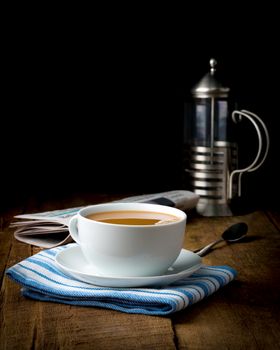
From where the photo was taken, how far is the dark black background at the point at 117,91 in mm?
2441

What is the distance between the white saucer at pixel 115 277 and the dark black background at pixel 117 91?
4.27ft

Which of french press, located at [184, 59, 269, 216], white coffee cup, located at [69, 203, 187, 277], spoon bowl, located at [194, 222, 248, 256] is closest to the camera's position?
white coffee cup, located at [69, 203, 187, 277]

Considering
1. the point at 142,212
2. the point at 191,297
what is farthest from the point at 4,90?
the point at 191,297

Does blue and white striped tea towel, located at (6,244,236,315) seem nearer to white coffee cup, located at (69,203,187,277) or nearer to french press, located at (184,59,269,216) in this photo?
white coffee cup, located at (69,203,187,277)

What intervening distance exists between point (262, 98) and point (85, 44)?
2.29 feet

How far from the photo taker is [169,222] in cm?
103

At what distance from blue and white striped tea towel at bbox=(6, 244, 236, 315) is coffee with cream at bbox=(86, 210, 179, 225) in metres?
0.10

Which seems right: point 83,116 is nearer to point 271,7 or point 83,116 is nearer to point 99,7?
point 99,7

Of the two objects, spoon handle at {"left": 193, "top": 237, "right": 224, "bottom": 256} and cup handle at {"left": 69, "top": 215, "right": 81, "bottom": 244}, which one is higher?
cup handle at {"left": 69, "top": 215, "right": 81, "bottom": 244}

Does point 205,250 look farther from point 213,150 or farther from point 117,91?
point 117,91

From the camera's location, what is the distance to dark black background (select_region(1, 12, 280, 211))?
2.44m

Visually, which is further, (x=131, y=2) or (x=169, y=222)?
(x=131, y=2)

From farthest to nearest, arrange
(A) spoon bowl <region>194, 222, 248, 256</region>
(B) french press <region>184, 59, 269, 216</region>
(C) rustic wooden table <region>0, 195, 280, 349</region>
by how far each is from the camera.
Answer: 1. (B) french press <region>184, 59, 269, 216</region>
2. (A) spoon bowl <region>194, 222, 248, 256</region>
3. (C) rustic wooden table <region>0, 195, 280, 349</region>

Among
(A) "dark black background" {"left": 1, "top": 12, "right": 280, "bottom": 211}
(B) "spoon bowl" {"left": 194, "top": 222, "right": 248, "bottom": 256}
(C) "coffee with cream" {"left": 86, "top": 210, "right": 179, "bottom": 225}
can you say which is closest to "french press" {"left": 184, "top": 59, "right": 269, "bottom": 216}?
(B) "spoon bowl" {"left": 194, "top": 222, "right": 248, "bottom": 256}
